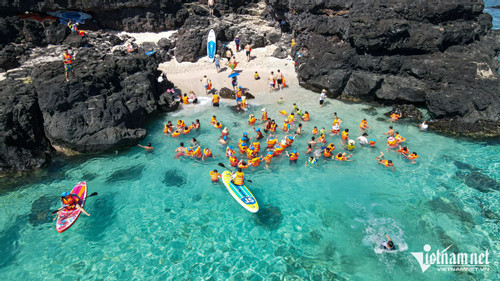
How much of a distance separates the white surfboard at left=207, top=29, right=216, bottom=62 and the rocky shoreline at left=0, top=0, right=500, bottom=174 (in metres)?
0.66

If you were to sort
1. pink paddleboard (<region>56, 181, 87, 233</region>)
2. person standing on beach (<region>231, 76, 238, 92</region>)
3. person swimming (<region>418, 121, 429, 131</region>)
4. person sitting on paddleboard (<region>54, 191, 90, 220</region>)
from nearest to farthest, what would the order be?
pink paddleboard (<region>56, 181, 87, 233</region>), person sitting on paddleboard (<region>54, 191, 90, 220</region>), person swimming (<region>418, 121, 429, 131</region>), person standing on beach (<region>231, 76, 238, 92</region>)

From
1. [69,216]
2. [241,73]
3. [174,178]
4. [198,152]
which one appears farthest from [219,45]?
[69,216]

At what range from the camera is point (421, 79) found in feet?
63.5

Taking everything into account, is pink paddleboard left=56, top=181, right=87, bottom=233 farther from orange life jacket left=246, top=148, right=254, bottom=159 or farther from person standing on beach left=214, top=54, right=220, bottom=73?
person standing on beach left=214, top=54, right=220, bottom=73

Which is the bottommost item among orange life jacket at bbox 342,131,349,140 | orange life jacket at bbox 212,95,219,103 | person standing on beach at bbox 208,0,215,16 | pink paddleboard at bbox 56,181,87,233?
pink paddleboard at bbox 56,181,87,233

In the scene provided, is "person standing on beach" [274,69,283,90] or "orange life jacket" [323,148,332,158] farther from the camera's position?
"person standing on beach" [274,69,283,90]

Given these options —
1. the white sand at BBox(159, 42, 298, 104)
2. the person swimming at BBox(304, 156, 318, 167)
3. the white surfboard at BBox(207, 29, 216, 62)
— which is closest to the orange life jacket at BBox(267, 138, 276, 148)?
the person swimming at BBox(304, 156, 318, 167)

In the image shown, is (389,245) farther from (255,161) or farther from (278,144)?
(278,144)

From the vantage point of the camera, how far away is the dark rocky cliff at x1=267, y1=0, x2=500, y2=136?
1770cm

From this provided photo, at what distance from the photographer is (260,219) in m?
12.5

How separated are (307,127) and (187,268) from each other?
11.3 metres

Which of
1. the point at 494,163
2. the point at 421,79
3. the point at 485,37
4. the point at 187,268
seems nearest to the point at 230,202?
the point at 187,268

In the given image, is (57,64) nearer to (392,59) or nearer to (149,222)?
(149,222)

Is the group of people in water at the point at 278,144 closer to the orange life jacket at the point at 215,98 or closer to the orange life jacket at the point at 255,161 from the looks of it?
the orange life jacket at the point at 255,161
